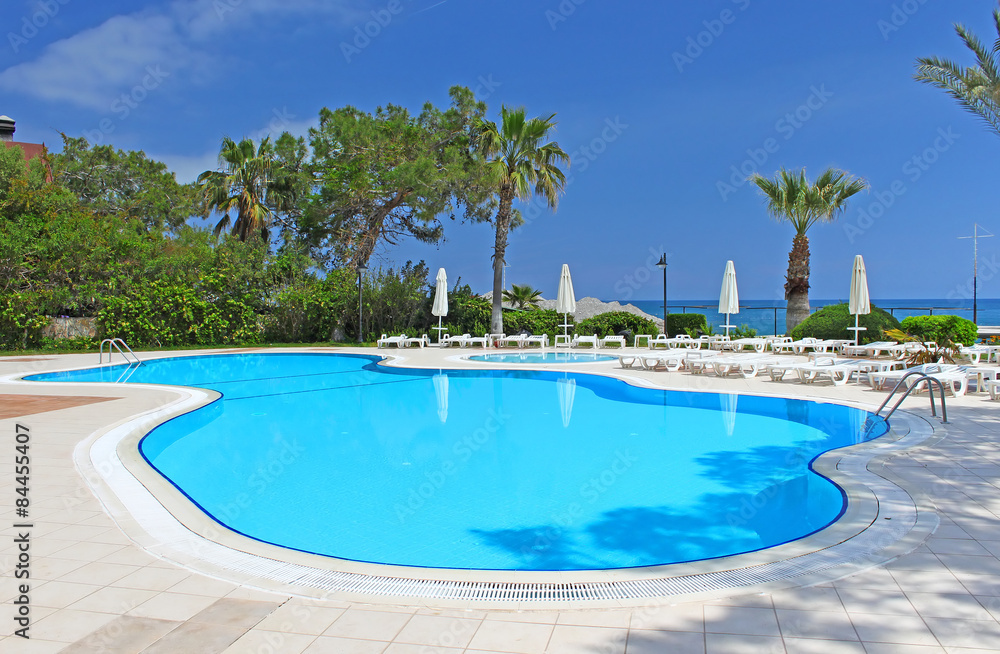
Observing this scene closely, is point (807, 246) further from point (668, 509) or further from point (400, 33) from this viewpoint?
point (668, 509)

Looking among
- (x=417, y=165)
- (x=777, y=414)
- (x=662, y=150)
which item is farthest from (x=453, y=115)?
(x=777, y=414)

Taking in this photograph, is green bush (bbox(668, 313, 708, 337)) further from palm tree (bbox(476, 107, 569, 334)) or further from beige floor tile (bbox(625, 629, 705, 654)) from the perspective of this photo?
beige floor tile (bbox(625, 629, 705, 654))

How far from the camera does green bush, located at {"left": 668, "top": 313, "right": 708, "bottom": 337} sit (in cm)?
2092

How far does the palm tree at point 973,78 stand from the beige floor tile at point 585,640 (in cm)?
1182

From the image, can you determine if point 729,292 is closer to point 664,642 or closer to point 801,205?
point 801,205

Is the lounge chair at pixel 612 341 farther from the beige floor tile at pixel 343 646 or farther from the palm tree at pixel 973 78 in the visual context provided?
the beige floor tile at pixel 343 646

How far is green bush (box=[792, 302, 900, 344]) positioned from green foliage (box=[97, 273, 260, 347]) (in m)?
17.7

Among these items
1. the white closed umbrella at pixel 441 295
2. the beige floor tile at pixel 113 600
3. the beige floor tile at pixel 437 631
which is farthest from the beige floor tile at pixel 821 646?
the white closed umbrella at pixel 441 295

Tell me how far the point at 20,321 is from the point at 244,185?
28.8 feet

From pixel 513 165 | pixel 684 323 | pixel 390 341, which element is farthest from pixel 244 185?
pixel 684 323

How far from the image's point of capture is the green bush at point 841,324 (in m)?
16.3

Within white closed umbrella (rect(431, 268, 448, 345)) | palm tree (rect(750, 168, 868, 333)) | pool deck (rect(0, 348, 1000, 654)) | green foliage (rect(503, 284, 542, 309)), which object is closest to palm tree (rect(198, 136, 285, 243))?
white closed umbrella (rect(431, 268, 448, 345))

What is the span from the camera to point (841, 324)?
16.8 metres

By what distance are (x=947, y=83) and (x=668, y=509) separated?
10.5 metres
